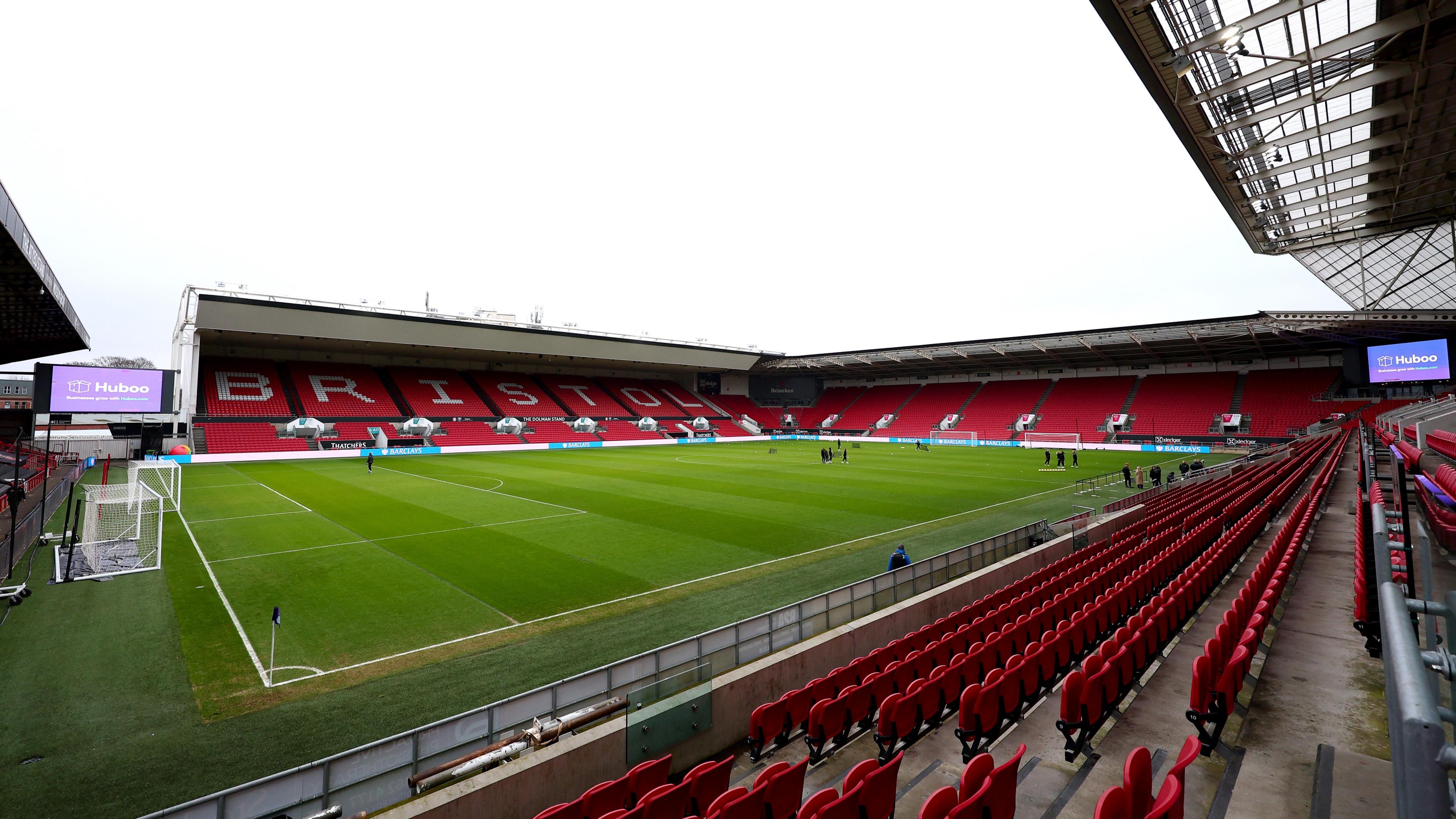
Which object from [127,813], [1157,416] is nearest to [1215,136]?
[127,813]

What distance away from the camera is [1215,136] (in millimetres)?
17062

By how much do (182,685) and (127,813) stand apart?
120 inches

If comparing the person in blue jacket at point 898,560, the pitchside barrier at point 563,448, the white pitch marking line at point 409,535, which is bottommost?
the white pitch marking line at point 409,535

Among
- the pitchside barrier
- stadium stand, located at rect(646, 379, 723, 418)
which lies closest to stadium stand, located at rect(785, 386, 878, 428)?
the pitchside barrier

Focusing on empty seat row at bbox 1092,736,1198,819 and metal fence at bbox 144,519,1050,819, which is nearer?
empty seat row at bbox 1092,736,1198,819

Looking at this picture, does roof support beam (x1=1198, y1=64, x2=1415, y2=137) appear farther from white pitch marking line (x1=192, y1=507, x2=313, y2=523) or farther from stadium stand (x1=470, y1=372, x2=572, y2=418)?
stadium stand (x1=470, y1=372, x2=572, y2=418)

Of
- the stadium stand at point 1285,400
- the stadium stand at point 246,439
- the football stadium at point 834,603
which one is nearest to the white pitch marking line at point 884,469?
the football stadium at point 834,603

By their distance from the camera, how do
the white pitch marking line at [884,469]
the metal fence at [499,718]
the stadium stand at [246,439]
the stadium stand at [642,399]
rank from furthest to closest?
the stadium stand at [642,399], the stadium stand at [246,439], the white pitch marking line at [884,469], the metal fence at [499,718]

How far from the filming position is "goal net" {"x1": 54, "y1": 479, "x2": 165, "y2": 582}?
13.1m

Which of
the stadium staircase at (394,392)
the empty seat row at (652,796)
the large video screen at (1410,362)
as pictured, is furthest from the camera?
the stadium staircase at (394,392)

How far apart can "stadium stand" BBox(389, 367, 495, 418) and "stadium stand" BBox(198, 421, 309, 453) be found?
926 centimetres

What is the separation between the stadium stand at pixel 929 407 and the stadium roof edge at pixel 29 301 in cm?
5498

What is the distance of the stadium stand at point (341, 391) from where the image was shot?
44469 millimetres

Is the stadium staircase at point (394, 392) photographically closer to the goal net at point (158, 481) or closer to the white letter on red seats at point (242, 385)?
the white letter on red seats at point (242, 385)
